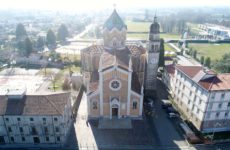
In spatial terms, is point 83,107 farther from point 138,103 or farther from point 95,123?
point 138,103

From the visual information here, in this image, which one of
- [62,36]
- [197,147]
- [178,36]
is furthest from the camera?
[178,36]

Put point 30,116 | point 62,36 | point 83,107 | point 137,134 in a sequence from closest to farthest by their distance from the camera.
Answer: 1. point 30,116
2. point 137,134
3. point 83,107
4. point 62,36

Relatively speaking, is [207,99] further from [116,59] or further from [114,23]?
[114,23]

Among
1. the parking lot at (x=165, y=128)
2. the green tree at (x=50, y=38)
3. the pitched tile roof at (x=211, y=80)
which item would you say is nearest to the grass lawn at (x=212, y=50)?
the pitched tile roof at (x=211, y=80)

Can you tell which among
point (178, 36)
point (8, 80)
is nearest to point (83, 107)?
point (8, 80)

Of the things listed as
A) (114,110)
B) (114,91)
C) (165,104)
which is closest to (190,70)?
(165,104)

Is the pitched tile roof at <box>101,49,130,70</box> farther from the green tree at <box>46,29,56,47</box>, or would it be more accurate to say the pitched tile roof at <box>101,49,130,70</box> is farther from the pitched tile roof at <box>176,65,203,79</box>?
the green tree at <box>46,29,56,47</box>
